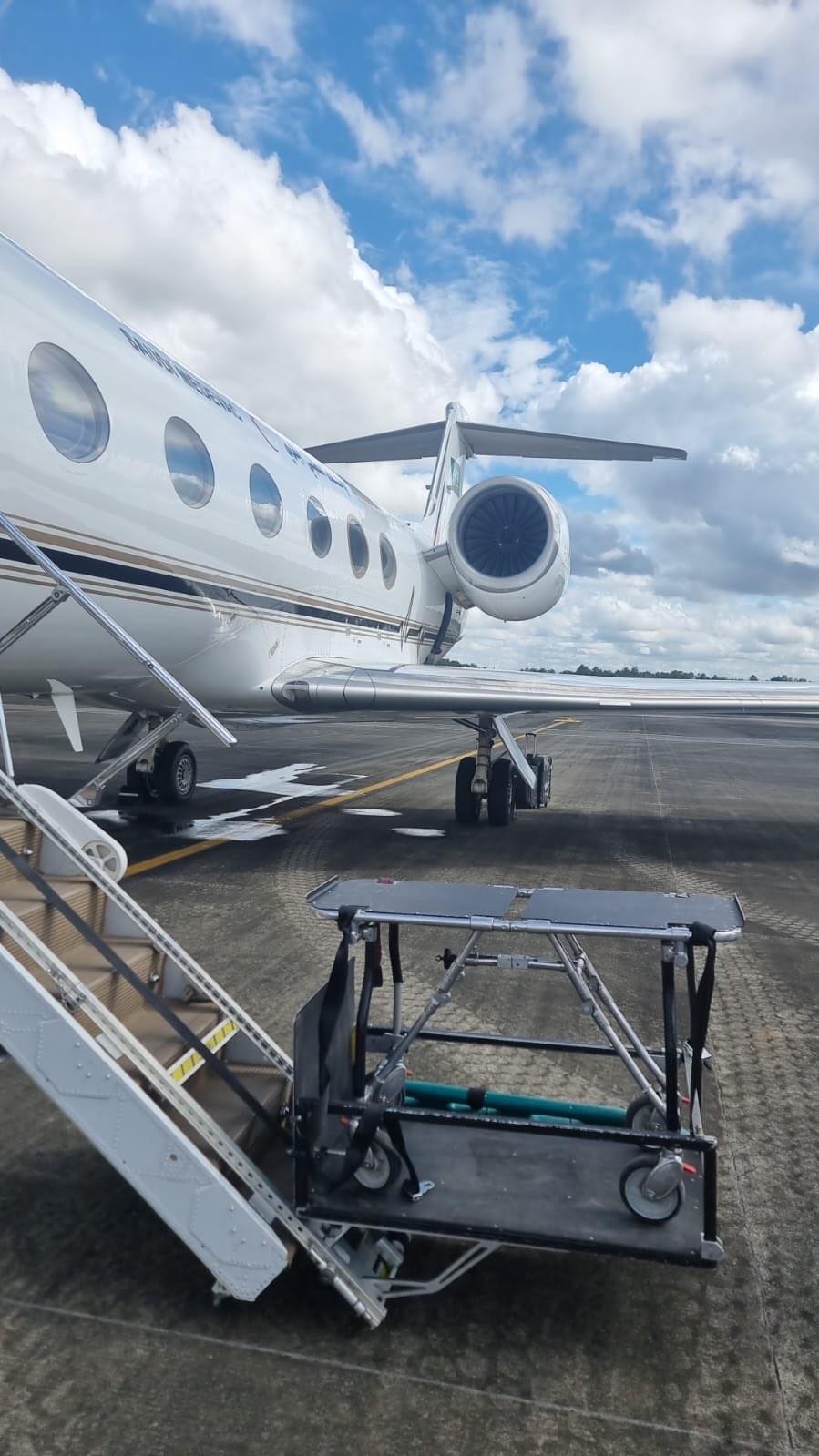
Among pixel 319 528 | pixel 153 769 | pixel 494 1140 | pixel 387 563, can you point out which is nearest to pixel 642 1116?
pixel 494 1140

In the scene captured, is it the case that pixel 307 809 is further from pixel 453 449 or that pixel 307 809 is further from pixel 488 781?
pixel 453 449

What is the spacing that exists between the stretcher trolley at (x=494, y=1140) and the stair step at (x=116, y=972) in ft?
2.95

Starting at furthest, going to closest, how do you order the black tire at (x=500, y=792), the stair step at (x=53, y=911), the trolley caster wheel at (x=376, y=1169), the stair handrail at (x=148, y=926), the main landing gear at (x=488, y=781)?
the black tire at (x=500, y=792) < the main landing gear at (x=488, y=781) < the stair handrail at (x=148, y=926) < the stair step at (x=53, y=911) < the trolley caster wheel at (x=376, y=1169)

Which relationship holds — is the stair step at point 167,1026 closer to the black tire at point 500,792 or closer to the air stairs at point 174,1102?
the air stairs at point 174,1102

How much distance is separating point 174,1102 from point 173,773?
10223 mm

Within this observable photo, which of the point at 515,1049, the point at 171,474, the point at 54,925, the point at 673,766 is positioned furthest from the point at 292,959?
the point at 673,766

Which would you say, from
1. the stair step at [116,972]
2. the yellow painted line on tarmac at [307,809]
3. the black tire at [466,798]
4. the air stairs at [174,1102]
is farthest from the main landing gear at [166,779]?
the air stairs at [174,1102]

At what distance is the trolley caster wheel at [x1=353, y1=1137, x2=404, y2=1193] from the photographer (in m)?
3.12

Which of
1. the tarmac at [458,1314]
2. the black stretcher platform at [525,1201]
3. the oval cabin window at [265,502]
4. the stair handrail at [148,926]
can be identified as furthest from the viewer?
the oval cabin window at [265,502]

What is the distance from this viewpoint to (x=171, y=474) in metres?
8.70

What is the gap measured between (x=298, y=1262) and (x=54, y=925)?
1.58 m

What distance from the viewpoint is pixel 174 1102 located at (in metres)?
3.10

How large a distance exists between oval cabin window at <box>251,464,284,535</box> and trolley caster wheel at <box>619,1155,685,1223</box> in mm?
8346

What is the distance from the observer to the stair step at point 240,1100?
3381mm
